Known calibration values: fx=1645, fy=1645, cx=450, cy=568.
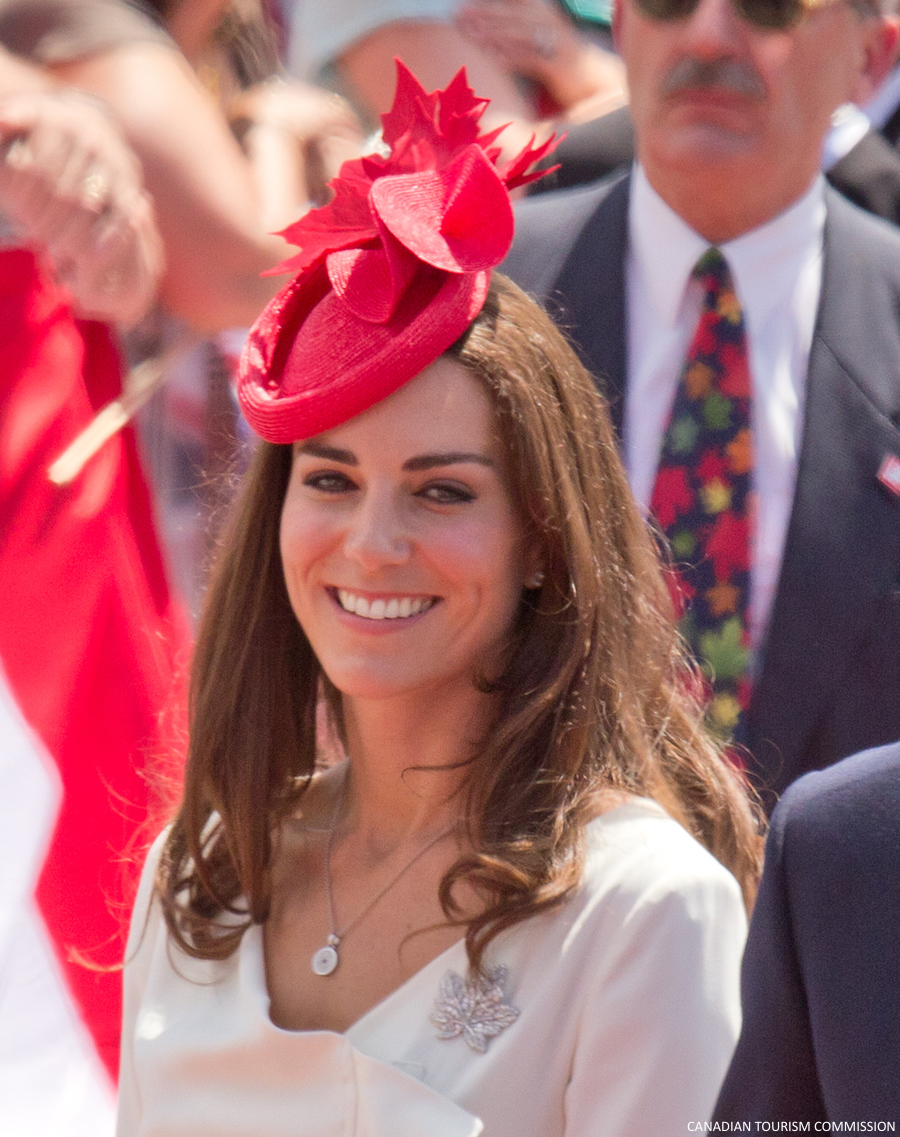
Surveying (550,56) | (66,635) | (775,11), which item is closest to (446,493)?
(66,635)

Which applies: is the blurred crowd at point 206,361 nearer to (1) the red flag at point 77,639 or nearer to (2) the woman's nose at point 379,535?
(1) the red flag at point 77,639

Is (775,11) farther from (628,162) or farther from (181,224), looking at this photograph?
(181,224)

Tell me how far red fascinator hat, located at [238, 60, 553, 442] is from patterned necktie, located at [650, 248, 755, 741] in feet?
2.14

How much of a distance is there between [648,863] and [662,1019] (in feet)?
0.58

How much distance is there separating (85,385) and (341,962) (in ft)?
3.87

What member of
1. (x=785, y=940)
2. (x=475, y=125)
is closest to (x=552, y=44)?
(x=475, y=125)

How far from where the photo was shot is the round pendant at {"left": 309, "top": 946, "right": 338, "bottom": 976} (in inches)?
78.0

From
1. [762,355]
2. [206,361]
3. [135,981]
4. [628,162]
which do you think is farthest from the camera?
[628,162]

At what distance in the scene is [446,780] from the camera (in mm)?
2047

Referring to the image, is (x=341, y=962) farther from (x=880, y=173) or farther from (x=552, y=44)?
(x=552, y=44)

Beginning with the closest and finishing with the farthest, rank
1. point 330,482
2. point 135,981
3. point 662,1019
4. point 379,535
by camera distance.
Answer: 1. point 662,1019
2. point 379,535
3. point 330,482
4. point 135,981

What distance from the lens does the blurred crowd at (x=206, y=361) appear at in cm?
250

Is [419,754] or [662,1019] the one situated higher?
[419,754]

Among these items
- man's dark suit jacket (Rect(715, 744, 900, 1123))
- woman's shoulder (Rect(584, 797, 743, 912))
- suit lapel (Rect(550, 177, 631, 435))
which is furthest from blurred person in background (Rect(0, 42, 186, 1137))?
man's dark suit jacket (Rect(715, 744, 900, 1123))
